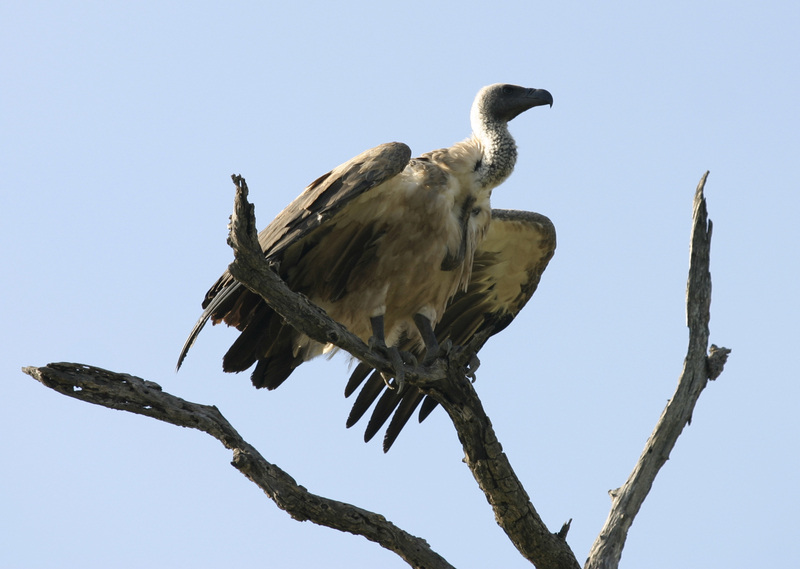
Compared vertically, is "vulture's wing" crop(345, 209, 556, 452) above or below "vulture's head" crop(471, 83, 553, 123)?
below

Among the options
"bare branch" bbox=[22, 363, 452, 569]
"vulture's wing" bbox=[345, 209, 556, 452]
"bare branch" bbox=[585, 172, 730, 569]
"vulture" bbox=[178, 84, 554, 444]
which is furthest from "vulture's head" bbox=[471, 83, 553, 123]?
"bare branch" bbox=[22, 363, 452, 569]

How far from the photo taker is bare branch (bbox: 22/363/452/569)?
4.24 m

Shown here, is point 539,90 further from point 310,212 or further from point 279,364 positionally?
point 279,364

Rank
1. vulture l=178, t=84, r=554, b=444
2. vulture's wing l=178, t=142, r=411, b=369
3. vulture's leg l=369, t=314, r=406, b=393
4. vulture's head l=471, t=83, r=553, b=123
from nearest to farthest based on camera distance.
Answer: vulture's leg l=369, t=314, r=406, b=393
vulture's wing l=178, t=142, r=411, b=369
vulture l=178, t=84, r=554, b=444
vulture's head l=471, t=83, r=553, b=123

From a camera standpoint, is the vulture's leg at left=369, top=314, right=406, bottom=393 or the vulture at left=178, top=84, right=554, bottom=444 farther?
the vulture at left=178, top=84, right=554, bottom=444

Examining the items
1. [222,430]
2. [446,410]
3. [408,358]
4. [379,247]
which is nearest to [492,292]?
[379,247]

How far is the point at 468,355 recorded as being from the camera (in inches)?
194

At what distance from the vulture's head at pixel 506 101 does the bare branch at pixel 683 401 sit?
2.65m

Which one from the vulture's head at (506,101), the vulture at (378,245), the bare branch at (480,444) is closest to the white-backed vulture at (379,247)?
the vulture at (378,245)

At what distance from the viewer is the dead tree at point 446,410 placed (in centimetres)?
427

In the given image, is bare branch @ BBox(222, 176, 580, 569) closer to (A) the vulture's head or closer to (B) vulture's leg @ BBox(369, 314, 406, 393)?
(B) vulture's leg @ BBox(369, 314, 406, 393)

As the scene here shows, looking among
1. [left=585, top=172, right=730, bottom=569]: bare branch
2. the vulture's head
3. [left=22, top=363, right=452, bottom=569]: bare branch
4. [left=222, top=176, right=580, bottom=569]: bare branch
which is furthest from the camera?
the vulture's head

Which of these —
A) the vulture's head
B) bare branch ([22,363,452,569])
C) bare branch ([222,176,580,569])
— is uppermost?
the vulture's head

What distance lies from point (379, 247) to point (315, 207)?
775 millimetres
